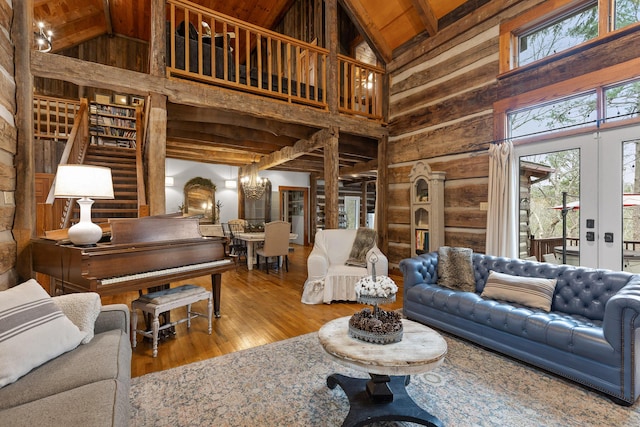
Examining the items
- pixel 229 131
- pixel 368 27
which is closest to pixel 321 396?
pixel 229 131

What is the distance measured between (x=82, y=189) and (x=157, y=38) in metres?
2.15

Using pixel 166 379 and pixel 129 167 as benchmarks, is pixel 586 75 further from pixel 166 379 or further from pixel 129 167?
pixel 129 167

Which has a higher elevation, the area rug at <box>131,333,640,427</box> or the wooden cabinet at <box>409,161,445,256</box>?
the wooden cabinet at <box>409,161,445,256</box>

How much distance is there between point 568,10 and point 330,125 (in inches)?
121

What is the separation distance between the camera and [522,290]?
2.55 metres

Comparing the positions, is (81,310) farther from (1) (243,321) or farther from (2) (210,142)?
(2) (210,142)

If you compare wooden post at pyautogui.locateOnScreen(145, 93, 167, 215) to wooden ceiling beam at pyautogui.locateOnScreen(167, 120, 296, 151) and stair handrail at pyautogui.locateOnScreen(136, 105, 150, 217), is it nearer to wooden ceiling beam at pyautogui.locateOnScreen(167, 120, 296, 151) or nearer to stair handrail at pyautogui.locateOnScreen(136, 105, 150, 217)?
stair handrail at pyautogui.locateOnScreen(136, 105, 150, 217)

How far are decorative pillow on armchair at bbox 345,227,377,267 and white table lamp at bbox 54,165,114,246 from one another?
2833 millimetres

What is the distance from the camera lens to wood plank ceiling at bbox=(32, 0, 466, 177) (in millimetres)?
4656

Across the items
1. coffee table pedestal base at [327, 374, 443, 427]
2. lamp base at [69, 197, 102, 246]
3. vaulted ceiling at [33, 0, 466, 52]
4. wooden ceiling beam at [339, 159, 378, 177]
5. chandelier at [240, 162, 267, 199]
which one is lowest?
coffee table pedestal base at [327, 374, 443, 427]

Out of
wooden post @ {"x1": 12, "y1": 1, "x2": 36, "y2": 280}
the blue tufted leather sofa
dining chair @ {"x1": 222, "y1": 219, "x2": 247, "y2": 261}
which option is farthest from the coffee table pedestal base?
dining chair @ {"x1": 222, "y1": 219, "x2": 247, "y2": 261}

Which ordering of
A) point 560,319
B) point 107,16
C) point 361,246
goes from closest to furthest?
1. point 560,319
2. point 361,246
3. point 107,16

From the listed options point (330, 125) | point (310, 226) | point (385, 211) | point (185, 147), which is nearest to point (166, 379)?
point (330, 125)

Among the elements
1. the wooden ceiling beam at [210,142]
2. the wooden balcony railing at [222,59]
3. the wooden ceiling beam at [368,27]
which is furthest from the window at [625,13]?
the wooden ceiling beam at [210,142]
